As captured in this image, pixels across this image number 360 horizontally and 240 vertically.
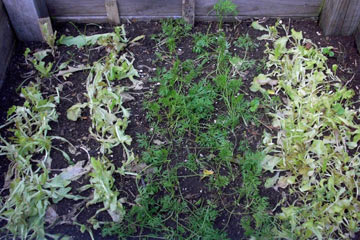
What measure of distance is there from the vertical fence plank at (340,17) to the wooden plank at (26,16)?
217 cm

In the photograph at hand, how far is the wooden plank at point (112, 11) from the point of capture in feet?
10.8

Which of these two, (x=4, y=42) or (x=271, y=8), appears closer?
(x=4, y=42)

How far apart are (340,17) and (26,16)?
2.35 meters

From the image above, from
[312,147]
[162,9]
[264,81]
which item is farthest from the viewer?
[162,9]

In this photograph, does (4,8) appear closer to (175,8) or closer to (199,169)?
(175,8)

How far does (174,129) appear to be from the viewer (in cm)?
279

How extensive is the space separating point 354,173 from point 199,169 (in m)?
0.93

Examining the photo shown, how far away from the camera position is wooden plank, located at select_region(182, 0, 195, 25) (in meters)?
3.25

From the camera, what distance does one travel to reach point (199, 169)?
261 centimetres

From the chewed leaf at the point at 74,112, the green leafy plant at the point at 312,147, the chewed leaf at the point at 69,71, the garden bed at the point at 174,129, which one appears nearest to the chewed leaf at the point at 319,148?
the green leafy plant at the point at 312,147

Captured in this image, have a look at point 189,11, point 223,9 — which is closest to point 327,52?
point 223,9

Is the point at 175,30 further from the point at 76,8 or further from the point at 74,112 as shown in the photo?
the point at 74,112

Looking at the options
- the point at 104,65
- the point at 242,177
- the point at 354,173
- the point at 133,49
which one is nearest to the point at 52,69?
the point at 104,65

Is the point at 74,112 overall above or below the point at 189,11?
below
